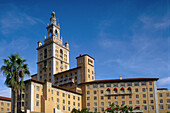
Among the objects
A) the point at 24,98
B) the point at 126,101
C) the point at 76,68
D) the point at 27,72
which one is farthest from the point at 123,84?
the point at 27,72

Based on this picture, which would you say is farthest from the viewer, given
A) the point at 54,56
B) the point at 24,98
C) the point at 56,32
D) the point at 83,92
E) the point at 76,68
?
the point at 56,32

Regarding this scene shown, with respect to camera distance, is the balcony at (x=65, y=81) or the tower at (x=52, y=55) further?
the tower at (x=52, y=55)

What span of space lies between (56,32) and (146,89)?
55035 mm

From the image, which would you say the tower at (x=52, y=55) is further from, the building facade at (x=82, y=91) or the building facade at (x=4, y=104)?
the building facade at (x=4, y=104)

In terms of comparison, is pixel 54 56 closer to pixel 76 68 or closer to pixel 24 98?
pixel 76 68

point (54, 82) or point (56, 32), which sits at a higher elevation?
point (56, 32)

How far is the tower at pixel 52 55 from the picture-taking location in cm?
11038

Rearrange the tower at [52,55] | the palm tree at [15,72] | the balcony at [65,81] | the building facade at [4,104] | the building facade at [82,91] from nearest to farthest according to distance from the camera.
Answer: the palm tree at [15,72] → the building facade at [82,91] → the building facade at [4,104] → the balcony at [65,81] → the tower at [52,55]

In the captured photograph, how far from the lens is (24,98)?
2891 inches

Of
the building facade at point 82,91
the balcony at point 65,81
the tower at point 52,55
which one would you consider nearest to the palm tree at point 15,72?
the building facade at point 82,91

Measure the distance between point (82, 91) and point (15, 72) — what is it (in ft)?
161

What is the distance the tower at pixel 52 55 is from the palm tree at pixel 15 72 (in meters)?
57.2

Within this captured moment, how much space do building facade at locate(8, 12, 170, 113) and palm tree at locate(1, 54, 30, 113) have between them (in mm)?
23128

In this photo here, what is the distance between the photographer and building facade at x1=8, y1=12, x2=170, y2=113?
74562 millimetres
